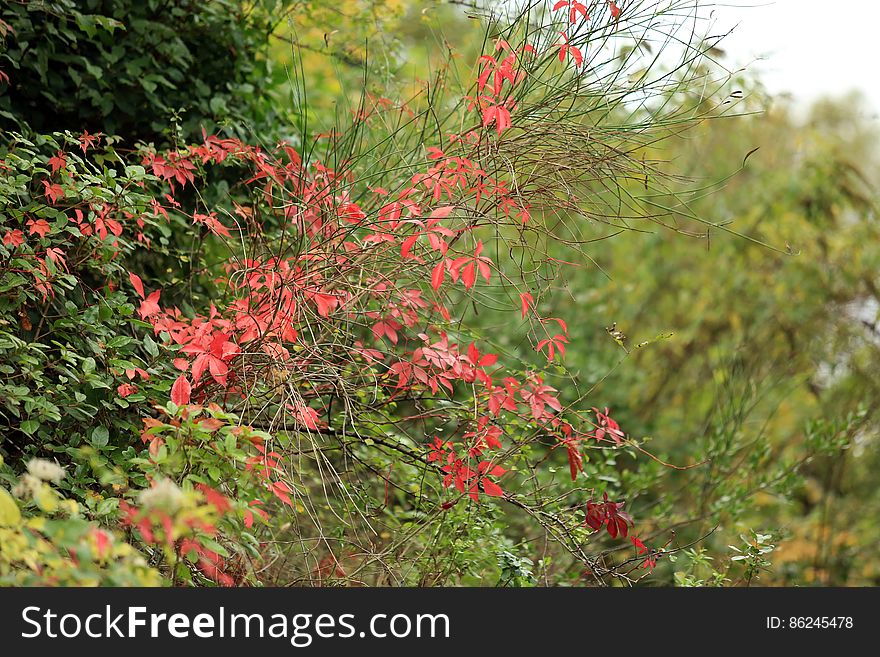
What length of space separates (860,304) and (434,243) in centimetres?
525

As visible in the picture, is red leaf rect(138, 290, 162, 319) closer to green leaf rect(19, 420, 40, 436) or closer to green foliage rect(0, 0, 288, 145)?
green leaf rect(19, 420, 40, 436)

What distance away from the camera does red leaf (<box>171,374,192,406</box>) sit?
237cm

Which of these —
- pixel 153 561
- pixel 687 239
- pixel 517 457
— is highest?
pixel 687 239

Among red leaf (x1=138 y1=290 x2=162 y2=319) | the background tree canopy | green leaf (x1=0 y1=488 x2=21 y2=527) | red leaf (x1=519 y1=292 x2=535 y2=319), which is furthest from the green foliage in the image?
green leaf (x1=0 y1=488 x2=21 y2=527)

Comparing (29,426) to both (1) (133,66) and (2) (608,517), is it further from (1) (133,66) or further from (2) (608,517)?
(2) (608,517)

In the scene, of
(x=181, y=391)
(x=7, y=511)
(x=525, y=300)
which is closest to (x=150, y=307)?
(x=181, y=391)

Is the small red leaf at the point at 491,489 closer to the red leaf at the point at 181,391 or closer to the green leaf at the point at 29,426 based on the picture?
the red leaf at the point at 181,391

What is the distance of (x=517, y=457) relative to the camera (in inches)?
118

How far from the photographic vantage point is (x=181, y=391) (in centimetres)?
238
